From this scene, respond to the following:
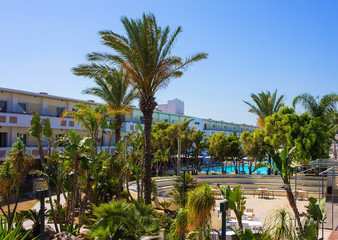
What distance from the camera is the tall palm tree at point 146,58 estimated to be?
14633 mm

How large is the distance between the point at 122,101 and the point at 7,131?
1306cm

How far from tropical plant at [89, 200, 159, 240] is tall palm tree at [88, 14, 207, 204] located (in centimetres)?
588

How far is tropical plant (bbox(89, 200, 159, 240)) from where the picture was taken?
8.21 m

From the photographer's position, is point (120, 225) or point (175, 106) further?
point (175, 106)

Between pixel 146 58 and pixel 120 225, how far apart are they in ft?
28.2

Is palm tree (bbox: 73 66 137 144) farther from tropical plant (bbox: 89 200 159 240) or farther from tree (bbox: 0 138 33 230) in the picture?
tropical plant (bbox: 89 200 159 240)

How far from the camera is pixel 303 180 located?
2570cm

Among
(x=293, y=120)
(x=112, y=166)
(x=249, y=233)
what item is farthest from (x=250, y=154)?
(x=249, y=233)

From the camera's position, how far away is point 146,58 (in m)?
14.6

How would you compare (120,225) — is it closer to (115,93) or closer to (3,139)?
(115,93)

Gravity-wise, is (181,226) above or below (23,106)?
below

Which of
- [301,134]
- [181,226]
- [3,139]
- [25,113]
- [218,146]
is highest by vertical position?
[25,113]

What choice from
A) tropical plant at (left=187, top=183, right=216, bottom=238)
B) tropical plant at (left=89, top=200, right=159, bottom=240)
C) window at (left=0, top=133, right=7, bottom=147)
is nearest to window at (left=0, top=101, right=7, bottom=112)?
window at (left=0, top=133, right=7, bottom=147)

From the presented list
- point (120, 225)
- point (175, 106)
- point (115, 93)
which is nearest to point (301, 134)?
point (115, 93)
